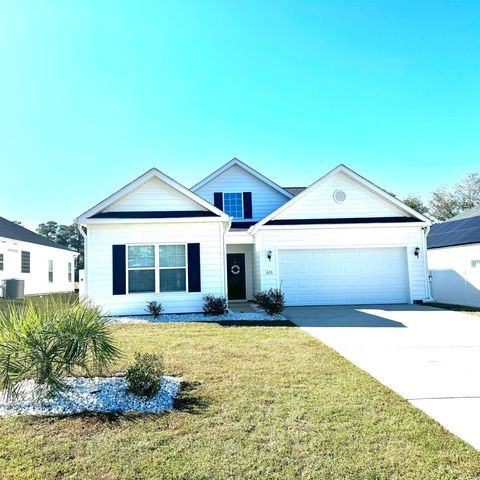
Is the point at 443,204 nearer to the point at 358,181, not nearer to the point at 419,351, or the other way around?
the point at 358,181

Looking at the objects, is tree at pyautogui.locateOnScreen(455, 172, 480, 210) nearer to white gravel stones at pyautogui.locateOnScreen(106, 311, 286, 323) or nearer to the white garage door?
the white garage door

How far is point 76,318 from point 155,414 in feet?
5.36

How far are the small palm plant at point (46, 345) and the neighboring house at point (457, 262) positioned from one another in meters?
15.6

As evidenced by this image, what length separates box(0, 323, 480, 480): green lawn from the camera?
3.00 m

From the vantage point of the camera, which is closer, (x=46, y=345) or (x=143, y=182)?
(x=46, y=345)

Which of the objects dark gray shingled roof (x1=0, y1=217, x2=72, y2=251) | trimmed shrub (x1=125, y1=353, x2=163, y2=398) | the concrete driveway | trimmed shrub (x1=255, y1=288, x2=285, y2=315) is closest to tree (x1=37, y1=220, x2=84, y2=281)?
dark gray shingled roof (x1=0, y1=217, x2=72, y2=251)

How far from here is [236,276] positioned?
686 inches

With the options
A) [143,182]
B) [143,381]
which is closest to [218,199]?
[143,182]

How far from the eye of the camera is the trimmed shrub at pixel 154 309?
39.1ft

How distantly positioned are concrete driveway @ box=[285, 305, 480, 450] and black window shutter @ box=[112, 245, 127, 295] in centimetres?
564

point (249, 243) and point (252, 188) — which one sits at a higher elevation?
point (252, 188)

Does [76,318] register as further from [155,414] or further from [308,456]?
[308,456]

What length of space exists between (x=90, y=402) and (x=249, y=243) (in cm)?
1224

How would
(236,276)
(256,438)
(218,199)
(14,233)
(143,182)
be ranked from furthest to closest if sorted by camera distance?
1. (14,233)
2. (218,199)
3. (236,276)
4. (143,182)
5. (256,438)
